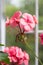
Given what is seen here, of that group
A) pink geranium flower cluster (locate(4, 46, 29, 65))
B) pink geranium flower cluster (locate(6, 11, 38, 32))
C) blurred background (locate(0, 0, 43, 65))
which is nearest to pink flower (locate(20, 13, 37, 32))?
pink geranium flower cluster (locate(6, 11, 38, 32))

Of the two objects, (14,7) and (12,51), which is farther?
(14,7)

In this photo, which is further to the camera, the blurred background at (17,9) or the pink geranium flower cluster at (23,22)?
the blurred background at (17,9)

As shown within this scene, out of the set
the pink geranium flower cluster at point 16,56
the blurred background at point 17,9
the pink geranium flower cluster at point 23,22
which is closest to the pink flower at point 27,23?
the pink geranium flower cluster at point 23,22

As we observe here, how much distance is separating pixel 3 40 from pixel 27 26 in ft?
3.47

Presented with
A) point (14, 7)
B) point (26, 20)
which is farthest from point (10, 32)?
point (26, 20)

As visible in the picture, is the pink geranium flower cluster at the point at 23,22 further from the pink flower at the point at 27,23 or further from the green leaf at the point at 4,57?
the green leaf at the point at 4,57

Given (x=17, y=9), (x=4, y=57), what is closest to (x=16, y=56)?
(x=4, y=57)

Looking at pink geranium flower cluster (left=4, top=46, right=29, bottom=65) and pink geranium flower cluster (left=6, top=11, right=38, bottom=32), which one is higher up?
pink geranium flower cluster (left=6, top=11, right=38, bottom=32)

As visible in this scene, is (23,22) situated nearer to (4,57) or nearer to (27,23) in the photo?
(27,23)

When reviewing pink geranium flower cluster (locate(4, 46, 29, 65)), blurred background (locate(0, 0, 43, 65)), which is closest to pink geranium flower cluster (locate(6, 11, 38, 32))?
pink geranium flower cluster (locate(4, 46, 29, 65))

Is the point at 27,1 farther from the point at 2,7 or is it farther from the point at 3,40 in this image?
the point at 3,40

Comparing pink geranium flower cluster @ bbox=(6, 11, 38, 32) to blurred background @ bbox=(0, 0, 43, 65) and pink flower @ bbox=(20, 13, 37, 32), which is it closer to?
pink flower @ bbox=(20, 13, 37, 32)

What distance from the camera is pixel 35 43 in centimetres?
208

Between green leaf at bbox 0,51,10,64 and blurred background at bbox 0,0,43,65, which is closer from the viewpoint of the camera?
green leaf at bbox 0,51,10,64
